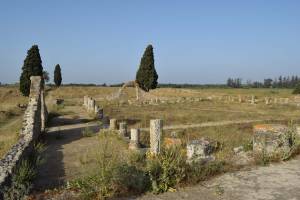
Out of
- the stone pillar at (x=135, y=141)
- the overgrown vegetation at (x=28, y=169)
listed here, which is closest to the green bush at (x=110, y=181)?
the overgrown vegetation at (x=28, y=169)

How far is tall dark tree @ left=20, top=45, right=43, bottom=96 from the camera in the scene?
50.6 meters

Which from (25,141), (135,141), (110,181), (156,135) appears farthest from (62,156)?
(110,181)

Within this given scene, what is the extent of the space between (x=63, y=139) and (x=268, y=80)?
15735 centimetres

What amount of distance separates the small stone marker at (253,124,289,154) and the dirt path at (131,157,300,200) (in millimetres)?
1106

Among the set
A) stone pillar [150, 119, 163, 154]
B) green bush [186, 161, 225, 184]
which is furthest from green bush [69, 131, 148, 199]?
stone pillar [150, 119, 163, 154]

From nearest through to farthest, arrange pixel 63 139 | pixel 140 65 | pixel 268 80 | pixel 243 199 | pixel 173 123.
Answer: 1. pixel 243 199
2. pixel 63 139
3. pixel 173 123
4. pixel 140 65
5. pixel 268 80

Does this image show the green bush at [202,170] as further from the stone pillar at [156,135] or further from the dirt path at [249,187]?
the stone pillar at [156,135]

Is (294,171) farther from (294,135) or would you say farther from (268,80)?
(268,80)

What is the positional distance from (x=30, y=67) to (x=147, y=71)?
16086 millimetres

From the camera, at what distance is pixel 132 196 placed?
18.3 ft

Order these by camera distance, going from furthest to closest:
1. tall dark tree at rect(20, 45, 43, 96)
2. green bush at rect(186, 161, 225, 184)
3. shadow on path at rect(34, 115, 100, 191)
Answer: tall dark tree at rect(20, 45, 43, 96) < shadow on path at rect(34, 115, 100, 191) < green bush at rect(186, 161, 225, 184)

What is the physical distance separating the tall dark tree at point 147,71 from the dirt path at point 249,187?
161 ft

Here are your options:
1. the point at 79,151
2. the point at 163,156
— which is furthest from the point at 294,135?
the point at 79,151

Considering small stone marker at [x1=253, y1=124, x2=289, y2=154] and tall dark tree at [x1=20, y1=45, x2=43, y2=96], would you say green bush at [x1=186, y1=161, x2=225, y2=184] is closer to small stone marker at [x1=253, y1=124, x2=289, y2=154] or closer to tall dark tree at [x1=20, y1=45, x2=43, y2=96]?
small stone marker at [x1=253, y1=124, x2=289, y2=154]
